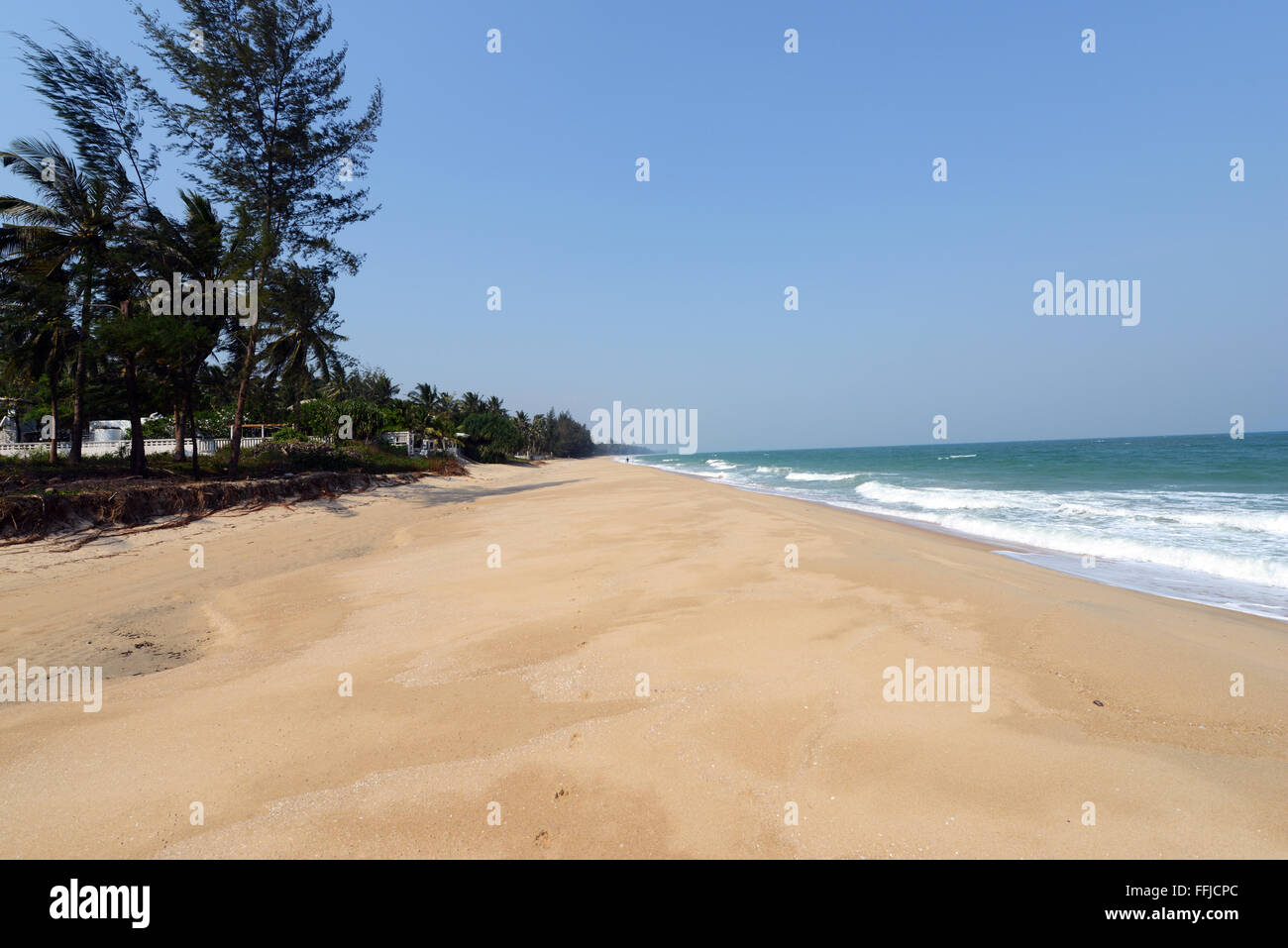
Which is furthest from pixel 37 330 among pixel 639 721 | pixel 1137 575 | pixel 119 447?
pixel 1137 575

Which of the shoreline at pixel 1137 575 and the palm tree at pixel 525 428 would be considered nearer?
the shoreline at pixel 1137 575

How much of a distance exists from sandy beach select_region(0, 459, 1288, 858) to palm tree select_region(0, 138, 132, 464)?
12918 millimetres

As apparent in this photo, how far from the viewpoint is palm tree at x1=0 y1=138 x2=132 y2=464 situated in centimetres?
1625

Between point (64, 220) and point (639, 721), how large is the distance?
24.2m

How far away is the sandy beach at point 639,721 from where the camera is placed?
2932 millimetres

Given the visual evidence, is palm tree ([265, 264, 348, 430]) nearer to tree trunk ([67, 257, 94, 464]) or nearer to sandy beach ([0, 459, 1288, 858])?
tree trunk ([67, 257, 94, 464])

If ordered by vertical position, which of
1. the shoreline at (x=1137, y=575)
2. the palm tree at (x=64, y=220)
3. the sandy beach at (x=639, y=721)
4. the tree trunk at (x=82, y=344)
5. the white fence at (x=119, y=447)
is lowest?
the shoreline at (x=1137, y=575)

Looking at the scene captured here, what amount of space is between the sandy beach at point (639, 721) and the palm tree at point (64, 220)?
12918 millimetres

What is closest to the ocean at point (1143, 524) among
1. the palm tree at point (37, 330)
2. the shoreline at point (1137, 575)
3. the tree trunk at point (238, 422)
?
the shoreline at point (1137, 575)

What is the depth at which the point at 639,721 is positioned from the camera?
409 cm

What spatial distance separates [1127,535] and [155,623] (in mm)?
20810

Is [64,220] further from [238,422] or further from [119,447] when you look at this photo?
[119,447]

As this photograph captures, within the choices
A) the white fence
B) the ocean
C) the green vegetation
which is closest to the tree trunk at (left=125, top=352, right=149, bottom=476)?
the green vegetation

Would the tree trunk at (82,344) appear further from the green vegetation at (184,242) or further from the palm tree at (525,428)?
the palm tree at (525,428)
